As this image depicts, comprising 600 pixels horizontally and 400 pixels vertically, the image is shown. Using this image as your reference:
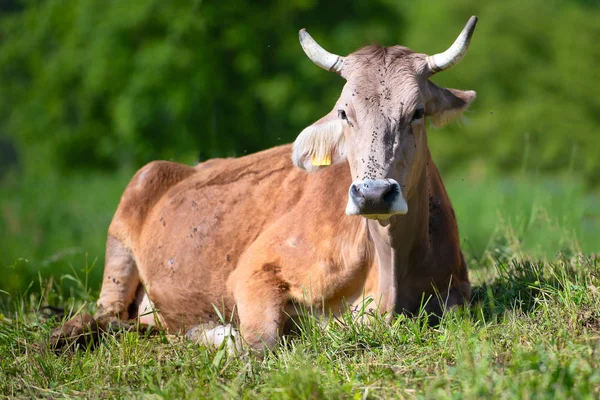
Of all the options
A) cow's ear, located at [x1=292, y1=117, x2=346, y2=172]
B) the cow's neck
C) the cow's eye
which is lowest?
the cow's neck

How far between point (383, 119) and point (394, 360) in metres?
1.37

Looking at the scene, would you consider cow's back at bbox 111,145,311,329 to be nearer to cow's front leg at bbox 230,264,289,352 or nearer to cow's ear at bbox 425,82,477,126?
cow's front leg at bbox 230,264,289,352

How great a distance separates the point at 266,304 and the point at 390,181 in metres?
1.30

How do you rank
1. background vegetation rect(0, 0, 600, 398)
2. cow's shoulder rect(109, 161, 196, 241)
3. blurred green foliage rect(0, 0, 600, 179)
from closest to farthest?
background vegetation rect(0, 0, 600, 398) < cow's shoulder rect(109, 161, 196, 241) < blurred green foliage rect(0, 0, 600, 179)

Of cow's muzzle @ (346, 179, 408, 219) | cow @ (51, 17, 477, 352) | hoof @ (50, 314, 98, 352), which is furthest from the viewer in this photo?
hoof @ (50, 314, 98, 352)

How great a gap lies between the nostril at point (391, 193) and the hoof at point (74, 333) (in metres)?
2.19

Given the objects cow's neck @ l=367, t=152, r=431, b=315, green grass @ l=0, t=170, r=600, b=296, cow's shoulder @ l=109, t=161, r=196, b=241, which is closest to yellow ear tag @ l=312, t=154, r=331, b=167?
cow's neck @ l=367, t=152, r=431, b=315

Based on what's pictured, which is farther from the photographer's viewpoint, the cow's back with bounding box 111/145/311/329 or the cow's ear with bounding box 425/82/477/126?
the cow's back with bounding box 111/145/311/329

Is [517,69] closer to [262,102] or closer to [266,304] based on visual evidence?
[262,102]

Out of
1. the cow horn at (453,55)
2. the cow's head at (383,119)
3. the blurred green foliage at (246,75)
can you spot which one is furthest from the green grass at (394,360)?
the blurred green foliage at (246,75)

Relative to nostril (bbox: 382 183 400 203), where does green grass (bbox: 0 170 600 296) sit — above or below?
below

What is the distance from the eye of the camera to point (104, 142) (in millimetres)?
26078

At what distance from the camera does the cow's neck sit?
16.3 ft

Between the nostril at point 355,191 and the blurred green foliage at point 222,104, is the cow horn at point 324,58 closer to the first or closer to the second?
the nostril at point 355,191
